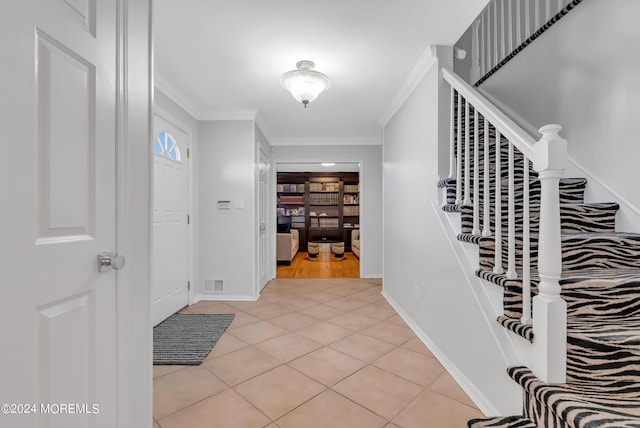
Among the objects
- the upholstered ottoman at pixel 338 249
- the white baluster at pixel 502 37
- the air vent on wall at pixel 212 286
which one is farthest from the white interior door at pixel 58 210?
the upholstered ottoman at pixel 338 249

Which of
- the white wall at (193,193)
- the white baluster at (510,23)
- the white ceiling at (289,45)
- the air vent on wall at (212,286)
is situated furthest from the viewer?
the air vent on wall at (212,286)

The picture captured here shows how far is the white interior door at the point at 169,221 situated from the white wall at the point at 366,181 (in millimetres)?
1950

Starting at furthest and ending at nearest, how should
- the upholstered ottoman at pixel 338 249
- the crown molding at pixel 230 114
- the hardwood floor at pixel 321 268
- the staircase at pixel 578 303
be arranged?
the upholstered ottoman at pixel 338 249, the hardwood floor at pixel 321 268, the crown molding at pixel 230 114, the staircase at pixel 578 303

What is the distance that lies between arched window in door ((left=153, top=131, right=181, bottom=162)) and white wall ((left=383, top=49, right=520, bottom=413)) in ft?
8.09

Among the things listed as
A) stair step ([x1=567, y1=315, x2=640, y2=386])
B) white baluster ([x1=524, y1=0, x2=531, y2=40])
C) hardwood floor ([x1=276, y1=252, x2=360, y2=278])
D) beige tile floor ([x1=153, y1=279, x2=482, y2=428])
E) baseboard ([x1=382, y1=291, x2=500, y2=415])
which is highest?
white baluster ([x1=524, y1=0, x2=531, y2=40])

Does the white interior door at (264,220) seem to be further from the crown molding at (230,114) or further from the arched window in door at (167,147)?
the arched window in door at (167,147)

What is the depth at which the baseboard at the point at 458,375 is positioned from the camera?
154 centimetres

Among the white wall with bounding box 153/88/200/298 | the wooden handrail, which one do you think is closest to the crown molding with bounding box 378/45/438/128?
the wooden handrail

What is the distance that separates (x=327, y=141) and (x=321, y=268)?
270 centimetres

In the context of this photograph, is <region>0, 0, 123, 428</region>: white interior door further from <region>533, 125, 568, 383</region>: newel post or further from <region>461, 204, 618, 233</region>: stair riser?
<region>461, 204, 618, 233</region>: stair riser

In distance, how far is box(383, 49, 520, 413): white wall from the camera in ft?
5.13

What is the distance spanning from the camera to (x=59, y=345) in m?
0.81

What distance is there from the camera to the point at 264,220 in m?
4.45

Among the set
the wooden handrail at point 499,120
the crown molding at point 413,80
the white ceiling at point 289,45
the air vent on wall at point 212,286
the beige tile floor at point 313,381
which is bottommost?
the beige tile floor at point 313,381
